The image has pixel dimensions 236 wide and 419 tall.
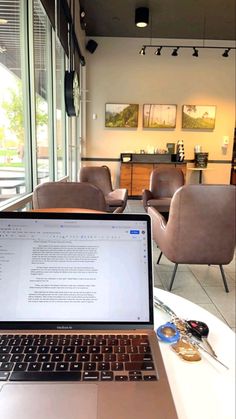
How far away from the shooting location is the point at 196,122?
25.1ft

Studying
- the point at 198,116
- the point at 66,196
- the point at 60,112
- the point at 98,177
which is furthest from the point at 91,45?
the point at 66,196

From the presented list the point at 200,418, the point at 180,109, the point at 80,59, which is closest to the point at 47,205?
the point at 200,418

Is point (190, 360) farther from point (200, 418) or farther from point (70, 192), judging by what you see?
point (70, 192)

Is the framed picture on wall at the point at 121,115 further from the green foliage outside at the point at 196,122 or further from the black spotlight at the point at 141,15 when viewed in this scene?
the black spotlight at the point at 141,15

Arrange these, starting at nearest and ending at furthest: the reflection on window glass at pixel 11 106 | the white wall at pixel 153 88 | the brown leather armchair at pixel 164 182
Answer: the reflection on window glass at pixel 11 106, the brown leather armchair at pixel 164 182, the white wall at pixel 153 88

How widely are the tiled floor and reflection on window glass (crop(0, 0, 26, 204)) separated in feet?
4.27

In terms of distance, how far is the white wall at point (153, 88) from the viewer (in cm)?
739

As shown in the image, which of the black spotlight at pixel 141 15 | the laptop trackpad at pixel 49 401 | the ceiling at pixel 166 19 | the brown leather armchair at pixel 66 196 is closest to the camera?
the laptop trackpad at pixel 49 401

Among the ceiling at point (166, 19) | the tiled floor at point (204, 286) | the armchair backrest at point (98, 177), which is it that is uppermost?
the ceiling at point (166, 19)

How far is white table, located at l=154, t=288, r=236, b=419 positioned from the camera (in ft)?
1.75

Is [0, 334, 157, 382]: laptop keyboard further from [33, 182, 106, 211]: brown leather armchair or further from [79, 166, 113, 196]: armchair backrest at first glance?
[79, 166, 113, 196]: armchair backrest

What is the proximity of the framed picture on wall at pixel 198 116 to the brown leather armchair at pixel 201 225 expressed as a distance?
5.68 m

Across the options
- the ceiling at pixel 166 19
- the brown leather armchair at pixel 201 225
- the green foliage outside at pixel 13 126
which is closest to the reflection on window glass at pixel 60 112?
the green foliage outside at pixel 13 126

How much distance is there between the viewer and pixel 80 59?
638 cm
